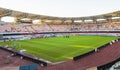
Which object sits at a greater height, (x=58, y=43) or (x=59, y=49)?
(x=59, y=49)

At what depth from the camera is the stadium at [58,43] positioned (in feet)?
73.6

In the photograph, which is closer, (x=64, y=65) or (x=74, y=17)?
(x=64, y=65)

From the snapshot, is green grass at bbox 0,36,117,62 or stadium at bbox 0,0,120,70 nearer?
stadium at bbox 0,0,120,70

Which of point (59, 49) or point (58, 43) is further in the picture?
point (58, 43)

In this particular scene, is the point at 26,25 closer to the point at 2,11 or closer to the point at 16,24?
the point at 16,24

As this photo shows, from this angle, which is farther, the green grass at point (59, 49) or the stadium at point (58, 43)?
the green grass at point (59, 49)

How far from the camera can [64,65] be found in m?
22.0

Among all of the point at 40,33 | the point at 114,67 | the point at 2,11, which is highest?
the point at 2,11

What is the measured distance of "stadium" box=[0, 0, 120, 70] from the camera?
22422mm

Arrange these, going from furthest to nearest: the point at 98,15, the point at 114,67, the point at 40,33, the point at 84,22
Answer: the point at 84,22, the point at 40,33, the point at 98,15, the point at 114,67

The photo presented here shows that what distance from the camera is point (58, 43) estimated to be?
152ft

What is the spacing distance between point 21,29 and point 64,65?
61.1 metres

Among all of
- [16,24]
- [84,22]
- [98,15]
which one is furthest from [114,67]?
[84,22]

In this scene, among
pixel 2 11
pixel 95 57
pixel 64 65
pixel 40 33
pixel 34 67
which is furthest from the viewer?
pixel 40 33
